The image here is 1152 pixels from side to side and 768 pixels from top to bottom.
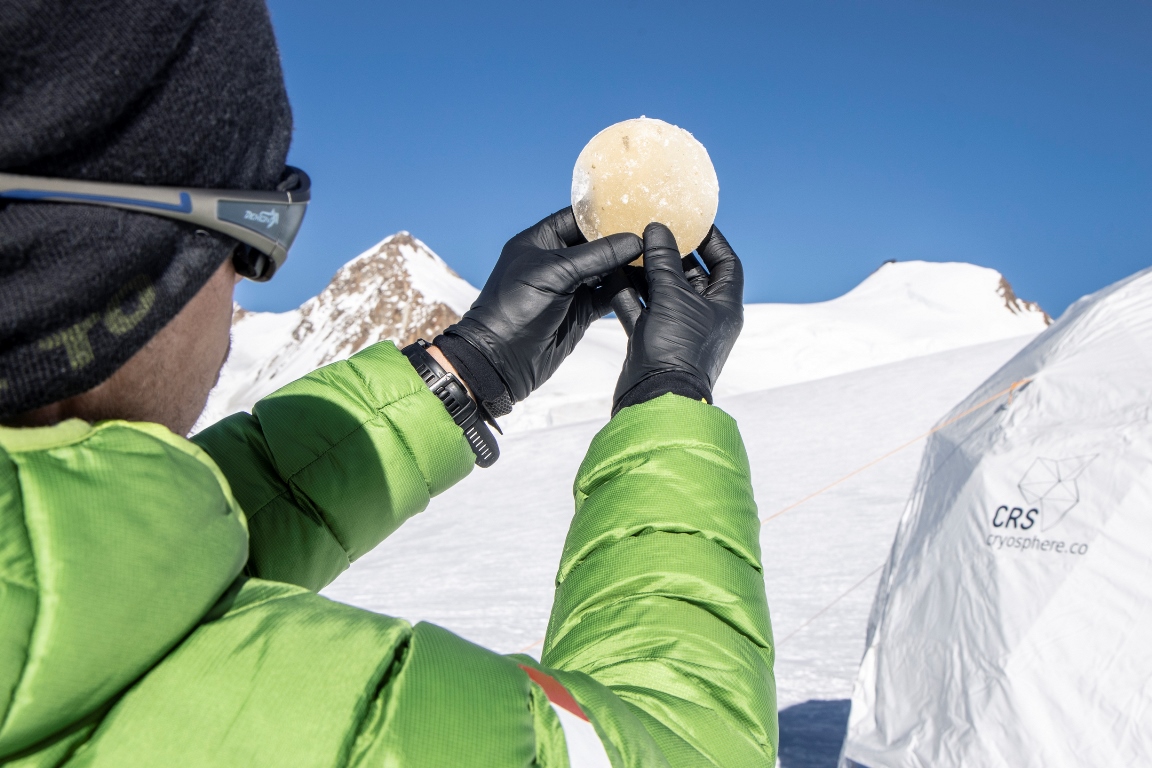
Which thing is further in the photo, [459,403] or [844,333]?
[844,333]

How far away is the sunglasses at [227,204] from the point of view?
25.5 inches

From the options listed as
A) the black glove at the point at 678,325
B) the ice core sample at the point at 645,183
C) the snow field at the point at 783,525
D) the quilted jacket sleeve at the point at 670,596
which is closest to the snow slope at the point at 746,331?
the snow field at the point at 783,525

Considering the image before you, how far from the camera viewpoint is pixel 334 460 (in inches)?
57.7

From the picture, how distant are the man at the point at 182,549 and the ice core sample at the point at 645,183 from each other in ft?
4.28

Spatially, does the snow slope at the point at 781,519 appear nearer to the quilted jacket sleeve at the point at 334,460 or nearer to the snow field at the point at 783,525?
the snow field at the point at 783,525

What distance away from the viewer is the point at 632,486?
3.60 ft

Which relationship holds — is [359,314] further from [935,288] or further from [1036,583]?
[1036,583]

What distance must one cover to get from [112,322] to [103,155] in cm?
13

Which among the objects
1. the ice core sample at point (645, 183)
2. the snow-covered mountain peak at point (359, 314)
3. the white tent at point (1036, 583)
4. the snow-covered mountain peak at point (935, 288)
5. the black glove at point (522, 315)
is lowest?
the snow-covered mountain peak at point (359, 314)

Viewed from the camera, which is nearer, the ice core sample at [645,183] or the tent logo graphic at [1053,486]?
the ice core sample at [645,183]

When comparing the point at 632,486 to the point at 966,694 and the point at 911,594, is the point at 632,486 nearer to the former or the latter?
the point at 966,694

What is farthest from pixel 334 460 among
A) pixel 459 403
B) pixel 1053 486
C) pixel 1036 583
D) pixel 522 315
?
pixel 1053 486

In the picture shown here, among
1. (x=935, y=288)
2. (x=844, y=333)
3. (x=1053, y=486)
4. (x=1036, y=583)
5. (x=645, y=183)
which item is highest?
(x=935, y=288)

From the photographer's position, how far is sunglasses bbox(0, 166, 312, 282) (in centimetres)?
65
